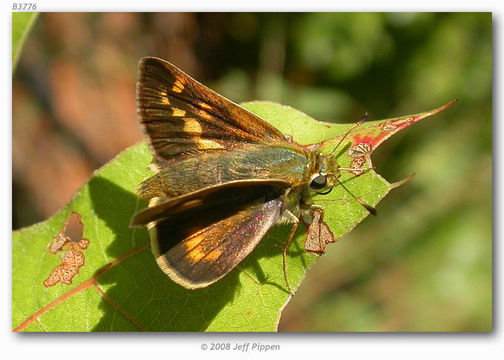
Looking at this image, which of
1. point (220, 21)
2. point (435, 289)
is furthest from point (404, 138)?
point (220, 21)

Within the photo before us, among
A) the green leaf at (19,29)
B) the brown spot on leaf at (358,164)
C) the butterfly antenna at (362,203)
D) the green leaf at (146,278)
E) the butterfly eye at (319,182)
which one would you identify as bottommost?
the green leaf at (146,278)

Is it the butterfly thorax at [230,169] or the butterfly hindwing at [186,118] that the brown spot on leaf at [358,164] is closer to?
the butterfly thorax at [230,169]

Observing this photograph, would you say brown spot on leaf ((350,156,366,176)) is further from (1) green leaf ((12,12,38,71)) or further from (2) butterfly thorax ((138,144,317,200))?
(1) green leaf ((12,12,38,71))

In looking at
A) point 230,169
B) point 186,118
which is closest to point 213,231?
point 230,169

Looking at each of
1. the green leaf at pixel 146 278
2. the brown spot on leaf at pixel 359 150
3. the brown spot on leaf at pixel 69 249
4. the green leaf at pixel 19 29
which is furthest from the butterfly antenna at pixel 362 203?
the green leaf at pixel 19 29

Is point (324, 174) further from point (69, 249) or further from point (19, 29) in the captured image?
point (19, 29)
